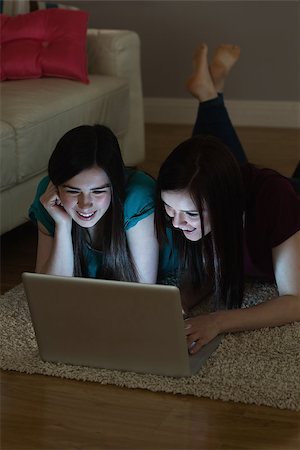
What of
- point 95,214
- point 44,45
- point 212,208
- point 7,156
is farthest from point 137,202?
point 44,45

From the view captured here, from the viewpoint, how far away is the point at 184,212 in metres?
1.98

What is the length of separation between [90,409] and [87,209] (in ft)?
1.54

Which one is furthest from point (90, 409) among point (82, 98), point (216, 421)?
point (82, 98)

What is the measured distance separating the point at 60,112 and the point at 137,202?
1.01 metres

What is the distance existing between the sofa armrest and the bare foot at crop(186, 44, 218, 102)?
415mm

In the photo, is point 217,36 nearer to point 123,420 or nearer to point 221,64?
point 221,64

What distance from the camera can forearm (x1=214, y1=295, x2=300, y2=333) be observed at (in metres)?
2.06

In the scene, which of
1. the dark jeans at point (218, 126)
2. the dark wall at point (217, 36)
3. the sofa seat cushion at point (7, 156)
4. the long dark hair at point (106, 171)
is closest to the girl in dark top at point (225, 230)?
the long dark hair at point (106, 171)

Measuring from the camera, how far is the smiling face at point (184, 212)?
77.4 inches

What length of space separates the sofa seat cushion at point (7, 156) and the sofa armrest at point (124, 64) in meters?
0.84

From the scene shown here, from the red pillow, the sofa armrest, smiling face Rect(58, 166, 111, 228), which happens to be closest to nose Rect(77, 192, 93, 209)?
smiling face Rect(58, 166, 111, 228)

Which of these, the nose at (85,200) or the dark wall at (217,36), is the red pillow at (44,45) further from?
the nose at (85,200)

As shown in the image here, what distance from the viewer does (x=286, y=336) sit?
2088 millimetres

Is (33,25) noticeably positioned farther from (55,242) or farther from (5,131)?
(55,242)
